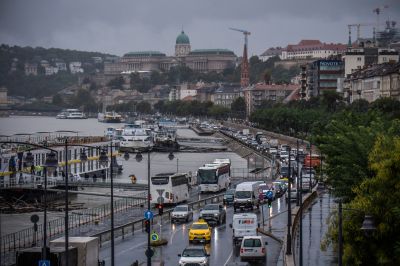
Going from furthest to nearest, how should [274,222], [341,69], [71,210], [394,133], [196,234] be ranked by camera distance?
[341,69], [71,210], [274,222], [394,133], [196,234]

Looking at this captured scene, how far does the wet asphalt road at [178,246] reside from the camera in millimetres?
29859

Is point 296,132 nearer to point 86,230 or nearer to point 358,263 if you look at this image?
point 86,230

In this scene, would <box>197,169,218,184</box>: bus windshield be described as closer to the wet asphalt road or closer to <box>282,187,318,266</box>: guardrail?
<box>282,187,318,266</box>: guardrail

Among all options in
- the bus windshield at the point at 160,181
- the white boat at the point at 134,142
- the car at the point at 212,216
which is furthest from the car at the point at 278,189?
the white boat at the point at 134,142

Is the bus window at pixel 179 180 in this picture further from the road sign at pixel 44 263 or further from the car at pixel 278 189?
the road sign at pixel 44 263

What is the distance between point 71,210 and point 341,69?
100 metres

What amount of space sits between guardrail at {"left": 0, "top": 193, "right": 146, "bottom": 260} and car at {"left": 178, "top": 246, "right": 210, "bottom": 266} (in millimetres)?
6010

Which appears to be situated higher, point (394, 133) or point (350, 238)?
point (394, 133)

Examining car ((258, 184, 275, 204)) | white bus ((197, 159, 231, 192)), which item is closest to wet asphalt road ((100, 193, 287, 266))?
car ((258, 184, 275, 204))

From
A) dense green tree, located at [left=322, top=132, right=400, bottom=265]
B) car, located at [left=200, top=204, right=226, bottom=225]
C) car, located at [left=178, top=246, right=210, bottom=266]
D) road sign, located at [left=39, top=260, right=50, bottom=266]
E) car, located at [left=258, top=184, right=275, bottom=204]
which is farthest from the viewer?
car, located at [left=258, top=184, right=275, bottom=204]

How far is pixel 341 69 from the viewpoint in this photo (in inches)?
5782

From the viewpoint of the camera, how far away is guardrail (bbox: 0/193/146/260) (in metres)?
33.5

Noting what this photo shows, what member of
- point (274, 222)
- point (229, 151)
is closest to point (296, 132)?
point (229, 151)

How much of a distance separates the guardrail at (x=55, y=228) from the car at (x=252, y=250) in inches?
266
